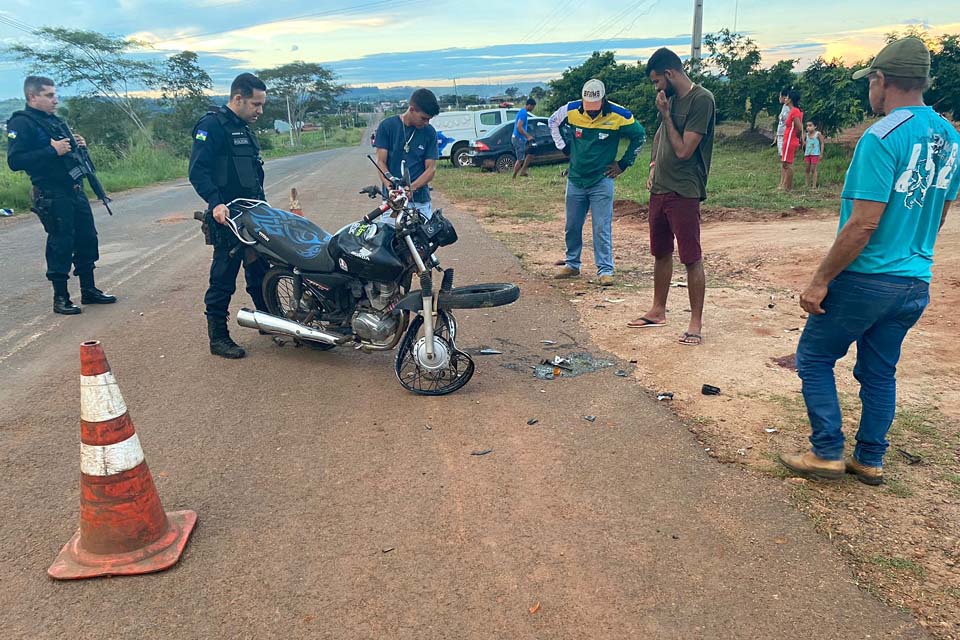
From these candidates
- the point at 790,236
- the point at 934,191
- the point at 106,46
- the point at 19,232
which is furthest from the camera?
the point at 106,46

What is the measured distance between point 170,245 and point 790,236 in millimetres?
8864

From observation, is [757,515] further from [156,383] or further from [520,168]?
[520,168]

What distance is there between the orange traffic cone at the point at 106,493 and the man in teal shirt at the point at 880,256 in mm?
2961

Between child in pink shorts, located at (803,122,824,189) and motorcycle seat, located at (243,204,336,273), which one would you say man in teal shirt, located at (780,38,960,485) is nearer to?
motorcycle seat, located at (243,204,336,273)

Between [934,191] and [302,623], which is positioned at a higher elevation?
[934,191]

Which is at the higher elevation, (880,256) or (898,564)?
(880,256)

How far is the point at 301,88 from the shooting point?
74125mm

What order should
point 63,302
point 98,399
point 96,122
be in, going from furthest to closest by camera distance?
1. point 96,122
2. point 63,302
3. point 98,399

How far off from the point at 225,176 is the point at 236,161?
144 millimetres

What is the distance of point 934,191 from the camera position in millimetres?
2854

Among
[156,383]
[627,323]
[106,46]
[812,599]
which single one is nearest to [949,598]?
[812,599]

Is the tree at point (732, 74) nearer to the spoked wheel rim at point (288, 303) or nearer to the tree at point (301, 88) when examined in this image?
the spoked wheel rim at point (288, 303)

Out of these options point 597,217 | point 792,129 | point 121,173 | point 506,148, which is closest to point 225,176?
point 597,217

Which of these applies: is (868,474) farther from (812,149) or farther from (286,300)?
(812,149)
